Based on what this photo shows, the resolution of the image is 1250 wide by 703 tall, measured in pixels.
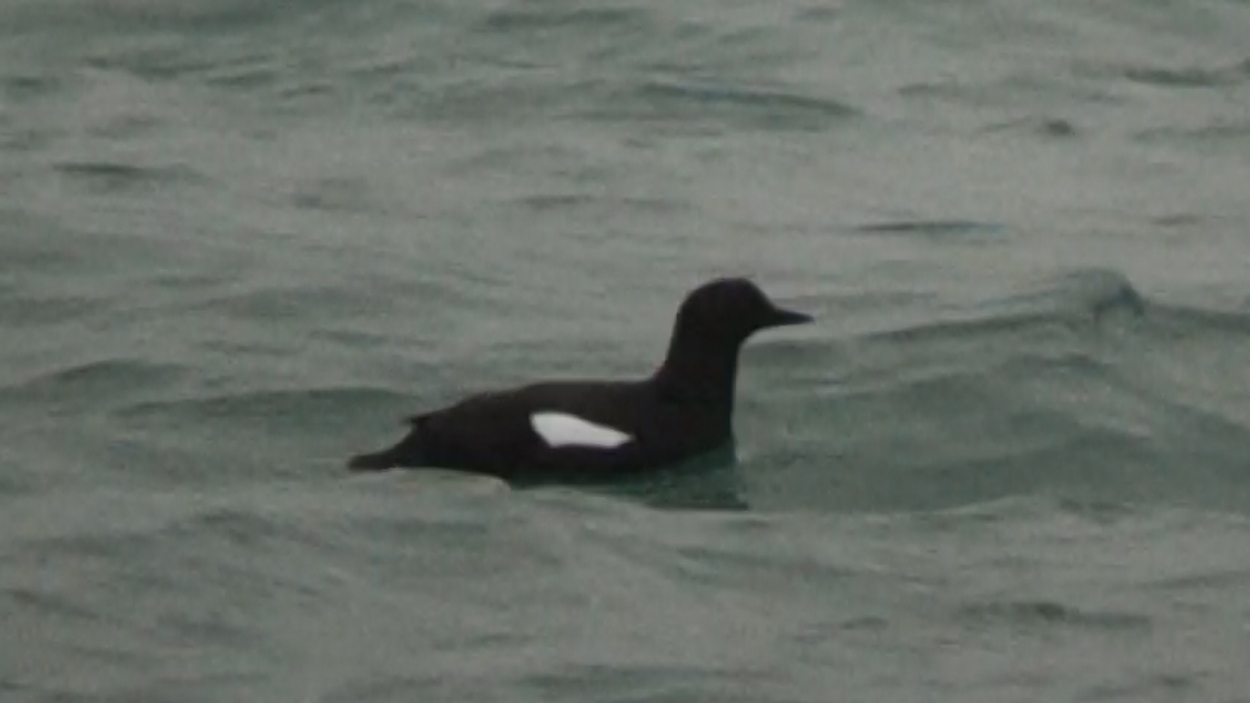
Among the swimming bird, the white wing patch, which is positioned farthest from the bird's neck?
the white wing patch

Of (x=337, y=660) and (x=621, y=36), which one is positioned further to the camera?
(x=621, y=36)

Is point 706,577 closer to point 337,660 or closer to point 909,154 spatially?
point 337,660

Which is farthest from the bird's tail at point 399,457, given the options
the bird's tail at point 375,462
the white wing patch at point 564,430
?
the white wing patch at point 564,430

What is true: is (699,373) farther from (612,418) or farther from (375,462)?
(375,462)

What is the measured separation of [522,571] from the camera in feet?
37.9

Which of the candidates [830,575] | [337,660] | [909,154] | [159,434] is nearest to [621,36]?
[909,154]

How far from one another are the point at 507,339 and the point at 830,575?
303cm

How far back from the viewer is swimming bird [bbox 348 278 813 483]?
12414 mm

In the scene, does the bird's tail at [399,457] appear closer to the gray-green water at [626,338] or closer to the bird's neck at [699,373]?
the gray-green water at [626,338]

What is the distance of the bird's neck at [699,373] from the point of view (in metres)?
13.0

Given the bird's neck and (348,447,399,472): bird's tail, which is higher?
the bird's neck

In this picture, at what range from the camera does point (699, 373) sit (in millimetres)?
13078

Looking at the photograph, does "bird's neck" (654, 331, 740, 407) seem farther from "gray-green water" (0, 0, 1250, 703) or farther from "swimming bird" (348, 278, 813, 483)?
"gray-green water" (0, 0, 1250, 703)

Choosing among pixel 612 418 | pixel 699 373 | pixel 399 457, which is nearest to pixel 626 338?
pixel 699 373
